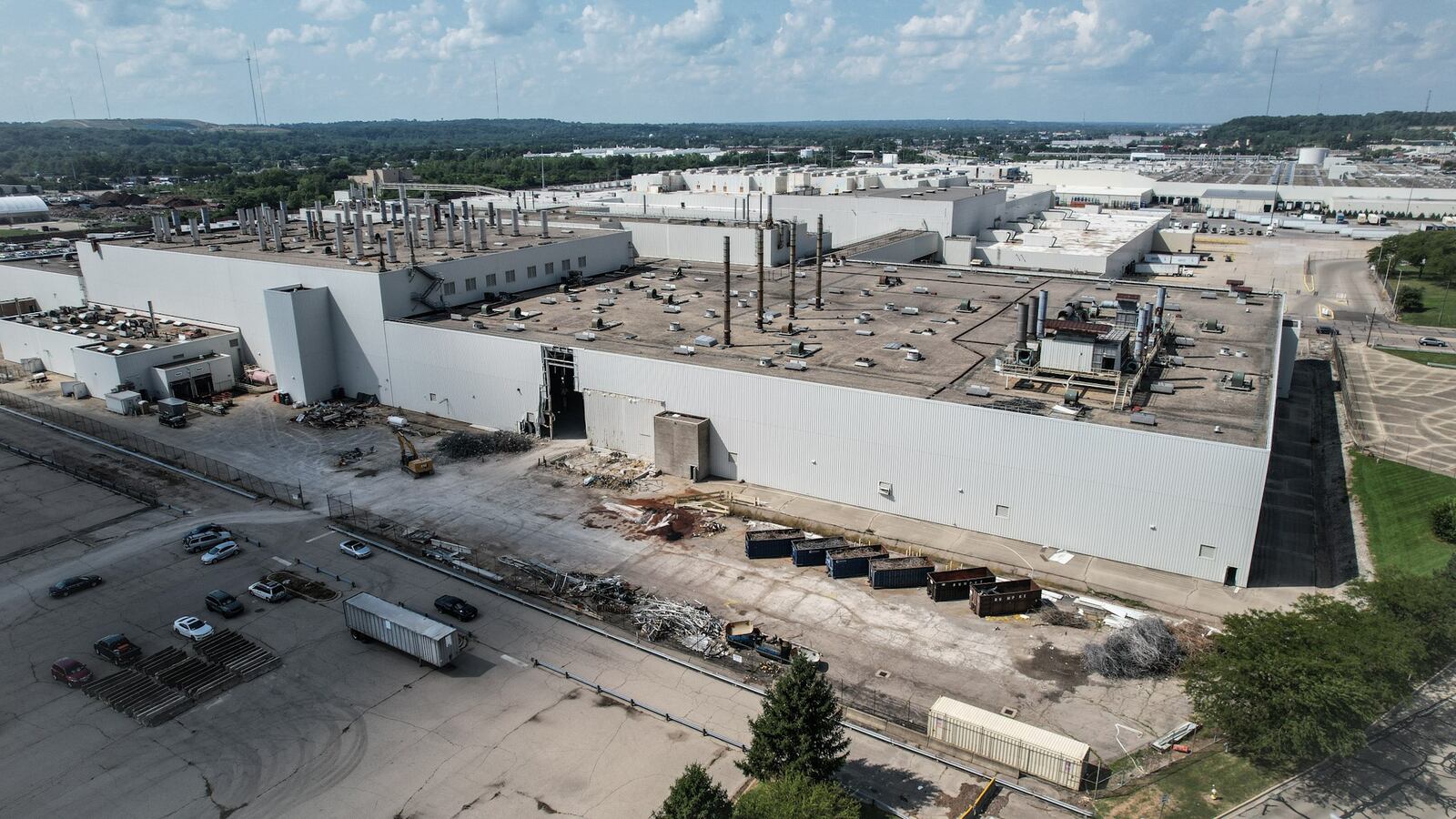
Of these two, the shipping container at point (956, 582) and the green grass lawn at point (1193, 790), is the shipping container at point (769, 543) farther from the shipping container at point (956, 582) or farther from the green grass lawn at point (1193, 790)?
the green grass lawn at point (1193, 790)

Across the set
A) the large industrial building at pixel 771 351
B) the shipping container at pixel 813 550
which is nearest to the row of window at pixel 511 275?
the large industrial building at pixel 771 351

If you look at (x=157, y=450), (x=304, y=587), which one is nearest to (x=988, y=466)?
(x=304, y=587)

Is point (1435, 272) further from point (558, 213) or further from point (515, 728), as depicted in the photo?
point (515, 728)

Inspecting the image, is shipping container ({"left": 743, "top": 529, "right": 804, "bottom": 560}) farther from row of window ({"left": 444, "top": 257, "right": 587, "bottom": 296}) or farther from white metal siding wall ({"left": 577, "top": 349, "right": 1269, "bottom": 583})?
row of window ({"left": 444, "top": 257, "right": 587, "bottom": 296})

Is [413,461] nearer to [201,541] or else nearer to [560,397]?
[560,397]

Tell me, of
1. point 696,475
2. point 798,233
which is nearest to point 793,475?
point 696,475
